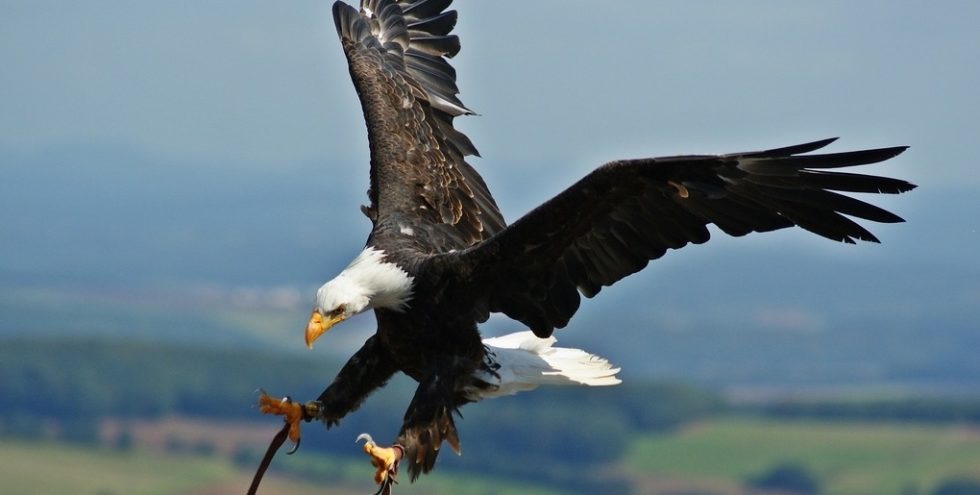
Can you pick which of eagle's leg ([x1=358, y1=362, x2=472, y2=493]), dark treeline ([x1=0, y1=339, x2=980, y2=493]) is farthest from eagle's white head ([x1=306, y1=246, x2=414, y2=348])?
dark treeline ([x1=0, y1=339, x2=980, y2=493])

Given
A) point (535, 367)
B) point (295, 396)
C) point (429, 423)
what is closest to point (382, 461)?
point (429, 423)

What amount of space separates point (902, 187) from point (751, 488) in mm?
55543

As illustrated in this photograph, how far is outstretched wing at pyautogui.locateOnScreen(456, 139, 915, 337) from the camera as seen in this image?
6.91m

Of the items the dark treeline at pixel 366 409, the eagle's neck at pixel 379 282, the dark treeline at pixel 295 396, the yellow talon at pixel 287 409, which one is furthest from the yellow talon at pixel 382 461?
the dark treeline at pixel 366 409

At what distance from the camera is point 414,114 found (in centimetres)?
907

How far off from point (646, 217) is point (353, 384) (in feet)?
5.27

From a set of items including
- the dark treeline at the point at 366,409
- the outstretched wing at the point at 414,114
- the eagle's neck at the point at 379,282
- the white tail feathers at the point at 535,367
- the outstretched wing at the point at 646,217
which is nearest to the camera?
the outstretched wing at the point at 646,217

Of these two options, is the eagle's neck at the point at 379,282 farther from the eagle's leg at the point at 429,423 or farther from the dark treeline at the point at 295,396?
the dark treeline at the point at 295,396

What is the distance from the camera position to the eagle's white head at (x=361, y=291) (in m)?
7.09

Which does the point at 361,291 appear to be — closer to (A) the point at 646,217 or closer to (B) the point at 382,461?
(B) the point at 382,461

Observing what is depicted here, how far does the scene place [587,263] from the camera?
7.43 metres

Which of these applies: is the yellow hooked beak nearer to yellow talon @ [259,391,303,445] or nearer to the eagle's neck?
the eagle's neck

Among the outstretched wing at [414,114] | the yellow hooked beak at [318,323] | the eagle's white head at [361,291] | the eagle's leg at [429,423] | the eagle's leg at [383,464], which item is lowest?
the eagle's leg at [383,464]

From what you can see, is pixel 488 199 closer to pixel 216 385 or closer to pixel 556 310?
pixel 556 310
